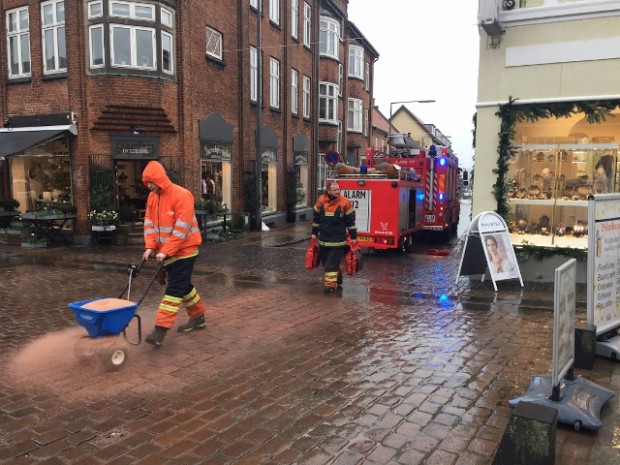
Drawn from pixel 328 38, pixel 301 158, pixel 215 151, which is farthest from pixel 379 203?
pixel 328 38

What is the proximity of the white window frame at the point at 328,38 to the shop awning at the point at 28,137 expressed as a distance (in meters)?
15.4

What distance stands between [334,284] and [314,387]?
4065 mm

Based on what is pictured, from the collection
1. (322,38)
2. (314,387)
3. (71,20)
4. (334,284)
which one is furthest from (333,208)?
(322,38)

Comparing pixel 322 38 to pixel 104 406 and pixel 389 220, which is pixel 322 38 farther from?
pixel 104 406

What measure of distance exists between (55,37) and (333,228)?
38.7 feet

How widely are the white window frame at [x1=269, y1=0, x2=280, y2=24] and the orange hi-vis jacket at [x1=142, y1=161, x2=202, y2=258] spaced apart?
706 inches

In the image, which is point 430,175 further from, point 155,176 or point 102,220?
point 155,176

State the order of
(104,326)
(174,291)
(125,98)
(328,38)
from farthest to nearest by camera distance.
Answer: (328,38) < (125,98) < (174,291) < (104,326)

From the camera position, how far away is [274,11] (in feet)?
72.9

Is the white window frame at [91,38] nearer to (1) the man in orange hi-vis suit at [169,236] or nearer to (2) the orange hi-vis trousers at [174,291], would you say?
(1) the man in orange hi-vis suit at [169,236]

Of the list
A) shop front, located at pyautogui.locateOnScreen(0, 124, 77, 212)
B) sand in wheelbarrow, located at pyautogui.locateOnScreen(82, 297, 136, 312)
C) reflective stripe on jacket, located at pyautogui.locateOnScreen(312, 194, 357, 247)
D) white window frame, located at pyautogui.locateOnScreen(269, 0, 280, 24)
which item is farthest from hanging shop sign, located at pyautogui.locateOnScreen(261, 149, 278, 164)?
sand in wheelbarrow, located at pyautogui.locateOnScreen(82, 297, 136, 312)

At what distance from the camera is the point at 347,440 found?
12.2ft

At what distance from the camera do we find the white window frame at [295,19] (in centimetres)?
2377

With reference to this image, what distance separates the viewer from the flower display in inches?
577
